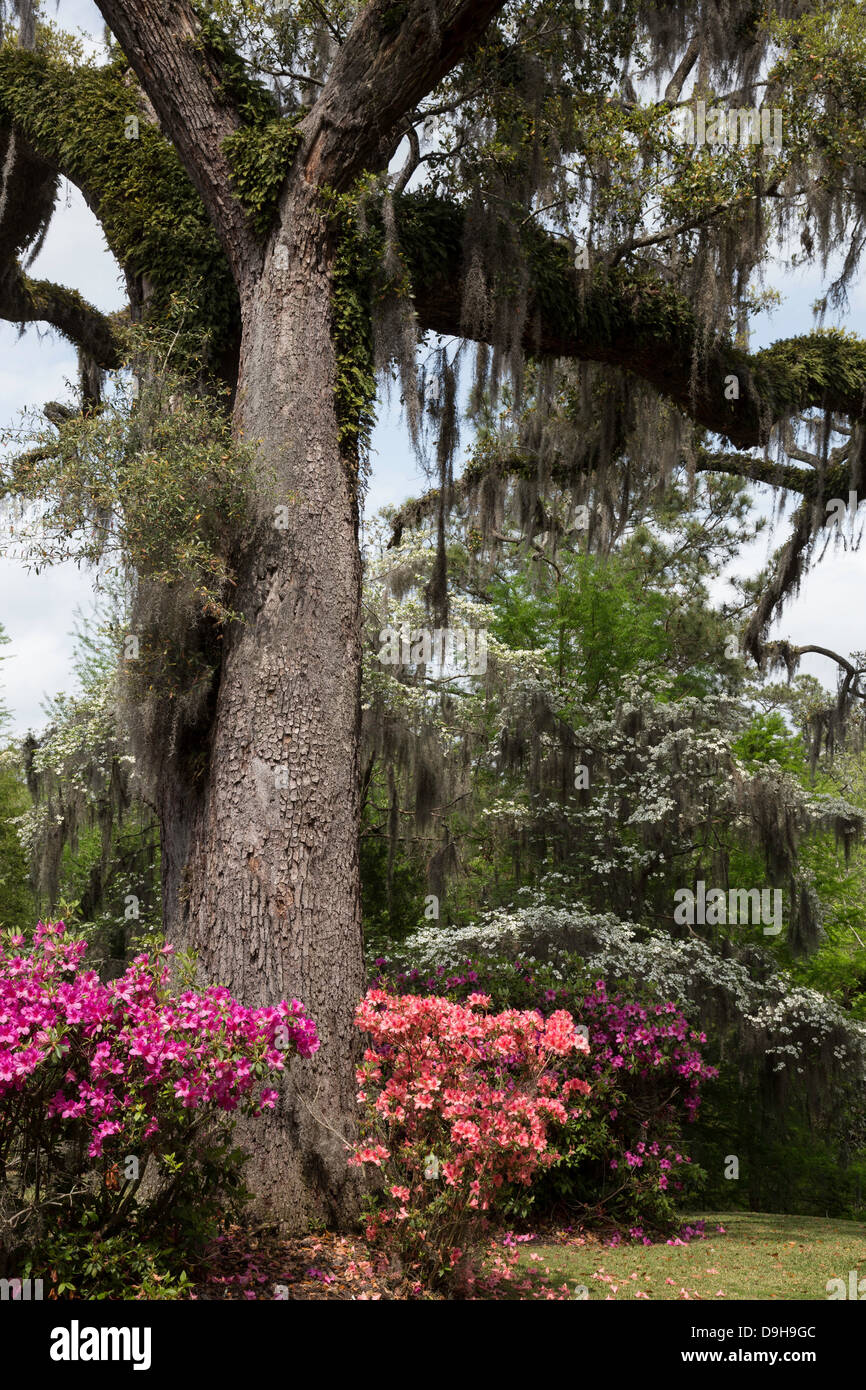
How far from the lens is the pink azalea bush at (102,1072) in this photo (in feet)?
11.7

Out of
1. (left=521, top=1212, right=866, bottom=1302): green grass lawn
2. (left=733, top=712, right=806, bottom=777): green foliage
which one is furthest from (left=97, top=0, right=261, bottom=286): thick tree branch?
(left=733, top=712, right=806, bottom=777): green foliage

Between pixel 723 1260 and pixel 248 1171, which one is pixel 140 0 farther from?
pixel 723 1260

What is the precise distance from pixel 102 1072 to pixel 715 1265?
452 cm

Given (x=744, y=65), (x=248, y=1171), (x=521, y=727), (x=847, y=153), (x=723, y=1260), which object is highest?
(x=744, y=65)

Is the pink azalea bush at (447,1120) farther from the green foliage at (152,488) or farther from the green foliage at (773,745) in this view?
the green foliage at (773,745)

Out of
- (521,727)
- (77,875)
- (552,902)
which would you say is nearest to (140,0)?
(521,727)

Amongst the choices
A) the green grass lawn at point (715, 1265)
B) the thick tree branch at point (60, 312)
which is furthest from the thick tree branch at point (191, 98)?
the green grass lawn at point (715, 1265)

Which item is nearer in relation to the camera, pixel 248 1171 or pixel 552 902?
pixel 248 1171

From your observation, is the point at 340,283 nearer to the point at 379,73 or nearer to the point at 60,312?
the point at 379,73

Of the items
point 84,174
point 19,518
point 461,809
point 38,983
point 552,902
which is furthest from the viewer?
point 461,809

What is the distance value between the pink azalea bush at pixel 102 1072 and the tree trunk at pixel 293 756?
1.30 metres

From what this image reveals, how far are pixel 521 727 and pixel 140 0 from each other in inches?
338

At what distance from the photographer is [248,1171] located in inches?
196

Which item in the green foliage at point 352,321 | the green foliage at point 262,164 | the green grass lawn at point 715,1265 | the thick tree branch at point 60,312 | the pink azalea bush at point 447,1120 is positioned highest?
the thick tree branch at point 60,312
